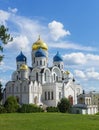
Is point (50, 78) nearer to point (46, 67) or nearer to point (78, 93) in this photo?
point (46, 67)

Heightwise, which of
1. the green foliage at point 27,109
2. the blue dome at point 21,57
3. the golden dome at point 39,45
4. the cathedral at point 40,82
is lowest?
the green foliage at point 27,109

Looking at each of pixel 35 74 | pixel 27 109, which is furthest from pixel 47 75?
pixel 27 109

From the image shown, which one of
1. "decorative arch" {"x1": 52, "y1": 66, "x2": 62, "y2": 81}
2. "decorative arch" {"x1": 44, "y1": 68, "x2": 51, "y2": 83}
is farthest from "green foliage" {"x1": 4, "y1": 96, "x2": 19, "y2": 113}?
"decorative arch" {"x1": 52, "y1": 66, "x2": 62, "y2": 81}

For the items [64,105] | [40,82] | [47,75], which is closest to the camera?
[64,105]

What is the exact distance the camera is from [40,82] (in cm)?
6881

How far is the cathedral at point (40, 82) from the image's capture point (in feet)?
213

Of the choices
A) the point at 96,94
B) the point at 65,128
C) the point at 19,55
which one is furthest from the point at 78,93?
the point at 65,128

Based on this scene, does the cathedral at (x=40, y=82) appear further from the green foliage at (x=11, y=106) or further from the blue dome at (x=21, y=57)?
the green foliage at (x=11, y=106)

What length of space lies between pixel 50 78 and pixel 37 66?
3.91m

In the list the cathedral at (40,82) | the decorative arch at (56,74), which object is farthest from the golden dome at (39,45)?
the decorative arch at (56,74)

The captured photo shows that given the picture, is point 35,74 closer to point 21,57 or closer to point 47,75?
point 47,75

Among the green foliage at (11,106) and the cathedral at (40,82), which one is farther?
the cathedral at (40,82)

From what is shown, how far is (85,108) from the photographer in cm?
6444

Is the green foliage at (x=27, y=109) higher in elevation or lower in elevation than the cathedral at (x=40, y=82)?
lower
